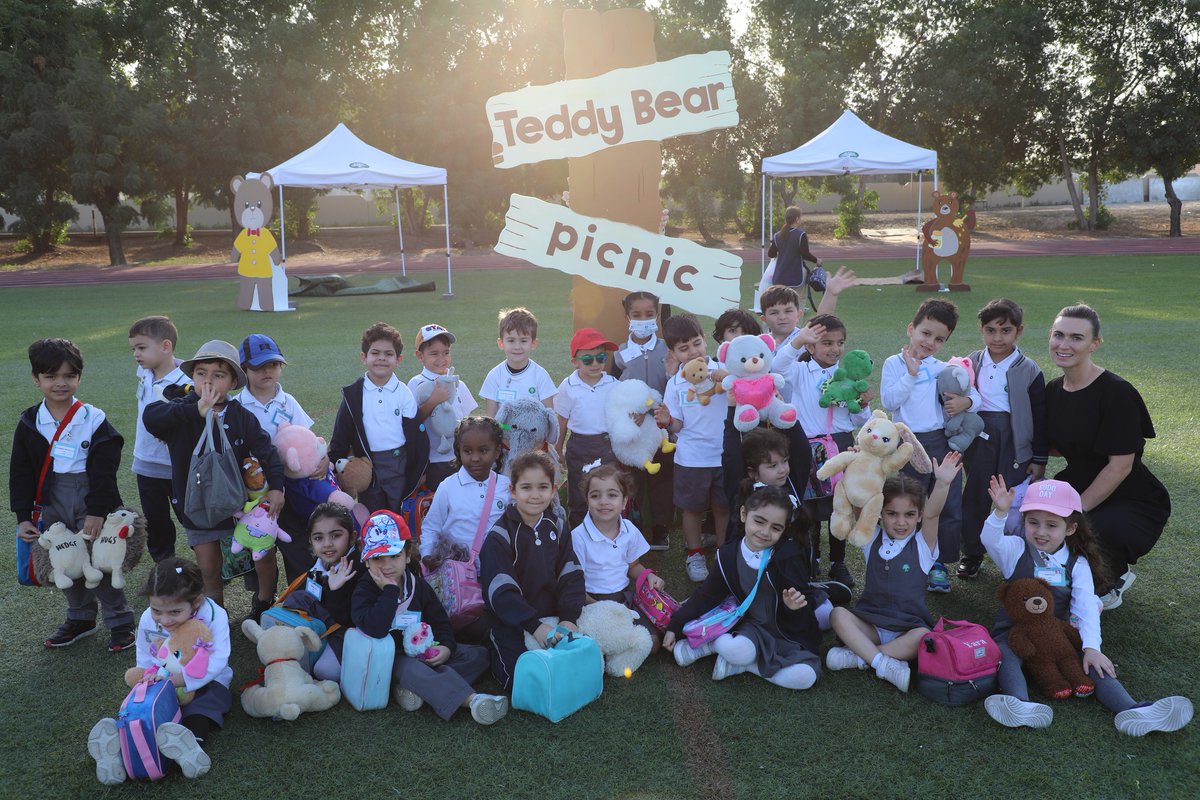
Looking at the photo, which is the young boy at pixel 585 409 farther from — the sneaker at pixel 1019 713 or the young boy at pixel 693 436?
the sneaker at pixel 1019 713

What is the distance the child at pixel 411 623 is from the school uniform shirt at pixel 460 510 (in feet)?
1.53

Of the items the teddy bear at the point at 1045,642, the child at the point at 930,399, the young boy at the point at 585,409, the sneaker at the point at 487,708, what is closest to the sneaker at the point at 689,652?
the sneaker at the point at 487,708

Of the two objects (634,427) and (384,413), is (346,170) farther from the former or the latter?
(634,427)

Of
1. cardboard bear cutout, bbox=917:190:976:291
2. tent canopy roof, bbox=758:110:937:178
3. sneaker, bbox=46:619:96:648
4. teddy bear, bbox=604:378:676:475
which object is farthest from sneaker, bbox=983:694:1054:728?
tent canopy roof, bbox=758:110:937:178

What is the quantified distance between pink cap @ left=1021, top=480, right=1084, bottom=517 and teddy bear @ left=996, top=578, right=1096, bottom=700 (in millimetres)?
286

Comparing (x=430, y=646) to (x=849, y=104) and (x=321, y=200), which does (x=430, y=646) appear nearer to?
(x=849, y=104)

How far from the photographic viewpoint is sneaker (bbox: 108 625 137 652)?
3961mm

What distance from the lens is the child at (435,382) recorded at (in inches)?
180

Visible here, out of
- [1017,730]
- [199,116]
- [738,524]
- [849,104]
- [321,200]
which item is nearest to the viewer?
[1017,730]

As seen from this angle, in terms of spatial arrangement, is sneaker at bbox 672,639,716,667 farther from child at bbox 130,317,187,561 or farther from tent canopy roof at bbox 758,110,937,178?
tent canopy roof at bbox 758,110,937,178

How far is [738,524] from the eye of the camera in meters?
→ 4.18

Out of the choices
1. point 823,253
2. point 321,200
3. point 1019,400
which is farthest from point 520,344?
point 321,200

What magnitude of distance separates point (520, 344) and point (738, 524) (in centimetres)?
148

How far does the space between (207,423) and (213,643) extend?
3.13ft
